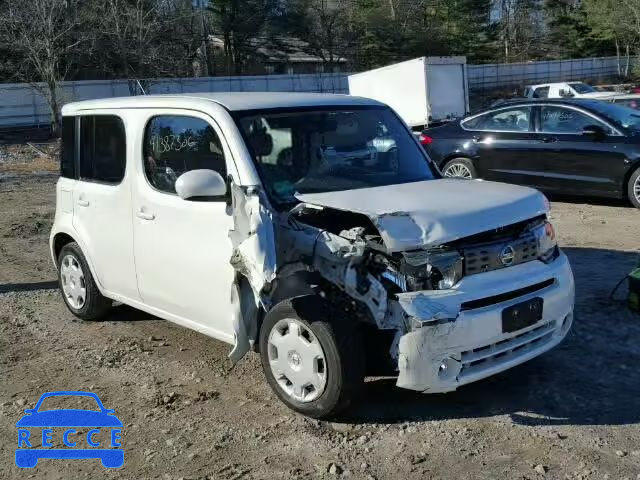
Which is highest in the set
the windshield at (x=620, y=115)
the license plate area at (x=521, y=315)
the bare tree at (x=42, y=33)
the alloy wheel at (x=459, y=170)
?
the bare tree at (x=42, y=33)

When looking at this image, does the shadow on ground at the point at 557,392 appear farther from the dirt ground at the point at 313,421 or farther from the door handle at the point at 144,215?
the door handle at the point at 144,215

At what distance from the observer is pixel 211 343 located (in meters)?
5.57

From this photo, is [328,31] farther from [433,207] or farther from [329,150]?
[433,207]

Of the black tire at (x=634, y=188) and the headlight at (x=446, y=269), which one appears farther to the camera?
the black tire at (x=634, y=188)

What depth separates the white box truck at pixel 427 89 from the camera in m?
21.8

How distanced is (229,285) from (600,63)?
6127 centimetres

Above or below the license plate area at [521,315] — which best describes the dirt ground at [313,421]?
below

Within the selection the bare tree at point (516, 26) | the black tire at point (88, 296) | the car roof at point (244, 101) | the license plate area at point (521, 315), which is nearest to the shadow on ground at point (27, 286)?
the black tire at point (88, 296)

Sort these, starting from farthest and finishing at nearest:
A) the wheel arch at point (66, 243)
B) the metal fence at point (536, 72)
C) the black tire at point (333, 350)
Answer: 1. the metal fence at point (536, 72)
2. the wheel arch at point (66, 243)
3. the black tire at point (333, 350)

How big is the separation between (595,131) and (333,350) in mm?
7607

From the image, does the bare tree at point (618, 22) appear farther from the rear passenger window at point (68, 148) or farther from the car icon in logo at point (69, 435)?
the car icon in logo at point (69, 435)

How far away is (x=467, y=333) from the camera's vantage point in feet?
12.6

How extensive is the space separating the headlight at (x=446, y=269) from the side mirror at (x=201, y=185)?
1.37m

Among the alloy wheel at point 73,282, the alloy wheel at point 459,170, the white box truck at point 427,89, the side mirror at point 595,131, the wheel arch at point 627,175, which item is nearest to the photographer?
the alloy wheel at point 73,282
